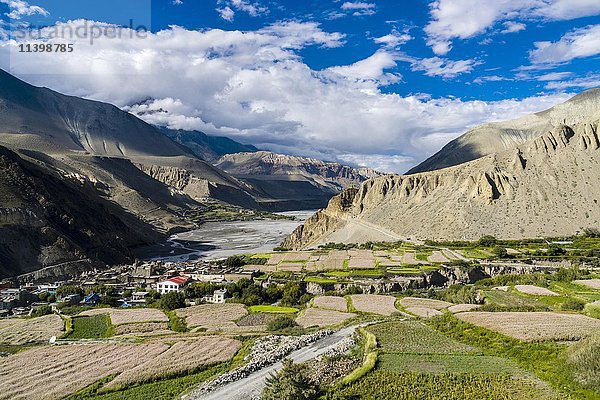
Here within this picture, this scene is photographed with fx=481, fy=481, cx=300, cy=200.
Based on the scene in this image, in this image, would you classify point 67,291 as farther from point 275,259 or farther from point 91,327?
point 275,259

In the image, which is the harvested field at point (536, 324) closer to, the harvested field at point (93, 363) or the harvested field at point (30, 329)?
the harvested field at point (93, 363)

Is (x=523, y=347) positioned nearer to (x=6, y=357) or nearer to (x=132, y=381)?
(x=132, y=381)

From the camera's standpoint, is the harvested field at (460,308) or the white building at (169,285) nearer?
the harvested field at (460,308)

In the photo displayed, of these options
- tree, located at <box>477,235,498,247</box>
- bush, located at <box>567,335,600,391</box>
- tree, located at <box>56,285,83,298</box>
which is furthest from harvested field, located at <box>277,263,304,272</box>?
bush, located at <box>567,335,600,391</box>

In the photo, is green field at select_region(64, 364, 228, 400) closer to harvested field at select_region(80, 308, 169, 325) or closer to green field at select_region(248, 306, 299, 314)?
harvested field at select_region(80, 308, 169, 325)

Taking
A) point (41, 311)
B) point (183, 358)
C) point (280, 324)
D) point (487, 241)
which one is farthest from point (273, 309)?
point (487, 241)

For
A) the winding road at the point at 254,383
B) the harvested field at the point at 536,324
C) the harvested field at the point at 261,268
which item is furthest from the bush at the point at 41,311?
the harvested field at the point at 536,324
